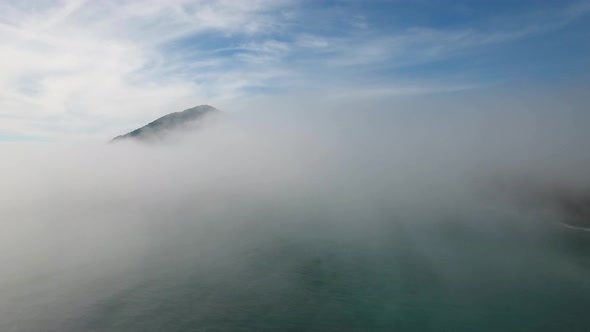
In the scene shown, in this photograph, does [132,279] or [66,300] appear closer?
[66,300]

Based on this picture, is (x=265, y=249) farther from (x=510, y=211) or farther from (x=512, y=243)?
(x=510, y=211)

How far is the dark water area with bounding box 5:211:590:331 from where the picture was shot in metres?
39.9

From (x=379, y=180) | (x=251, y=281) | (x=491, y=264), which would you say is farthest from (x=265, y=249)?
(x=379, y=180)

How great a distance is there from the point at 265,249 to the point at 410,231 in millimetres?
32479

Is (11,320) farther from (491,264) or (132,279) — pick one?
(491,264)

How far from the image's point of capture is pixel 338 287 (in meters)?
49.2

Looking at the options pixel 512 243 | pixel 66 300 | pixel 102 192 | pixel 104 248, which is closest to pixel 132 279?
pixel 66 300

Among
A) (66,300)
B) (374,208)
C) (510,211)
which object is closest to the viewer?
(66,300)

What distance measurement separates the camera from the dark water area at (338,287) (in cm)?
3988

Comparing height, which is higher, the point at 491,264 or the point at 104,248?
the point at 104,248

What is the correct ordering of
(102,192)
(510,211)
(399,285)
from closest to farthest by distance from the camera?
(399,285), (510,211), (102,192)

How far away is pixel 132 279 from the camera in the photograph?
52344 millimetres

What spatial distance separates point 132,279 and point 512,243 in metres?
66.4

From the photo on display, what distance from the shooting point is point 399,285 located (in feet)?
163
